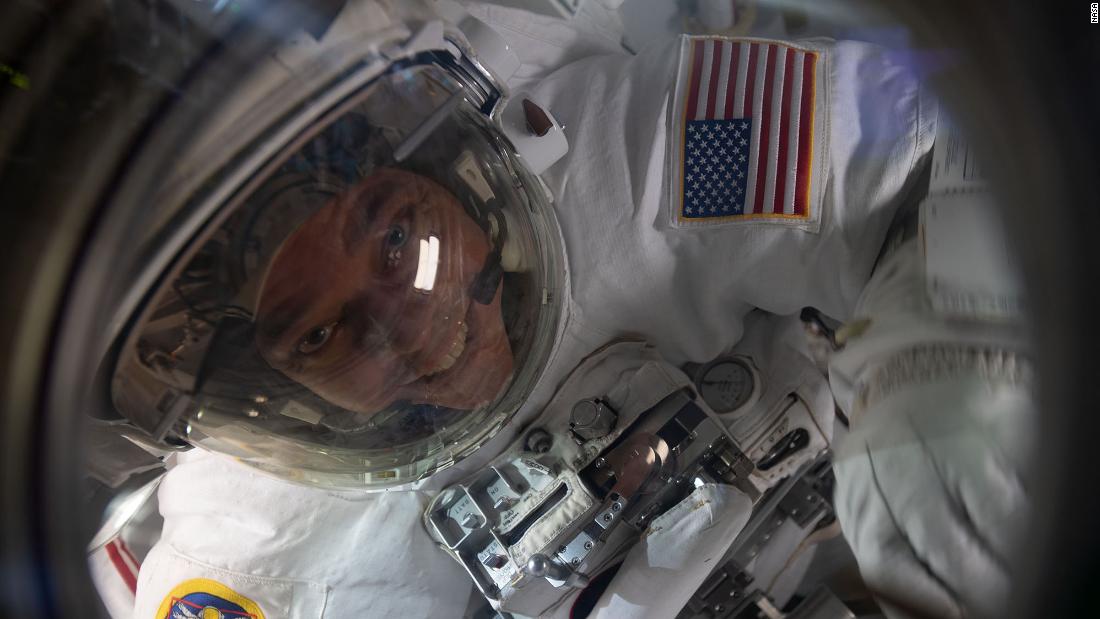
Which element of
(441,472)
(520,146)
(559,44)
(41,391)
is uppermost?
(559,44)

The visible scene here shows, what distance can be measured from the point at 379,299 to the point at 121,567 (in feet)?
2.42

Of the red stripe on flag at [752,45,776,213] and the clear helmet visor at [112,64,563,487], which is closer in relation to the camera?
the clear helmet visor at [112,64,563,487]

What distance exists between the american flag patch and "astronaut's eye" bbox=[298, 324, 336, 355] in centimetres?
42

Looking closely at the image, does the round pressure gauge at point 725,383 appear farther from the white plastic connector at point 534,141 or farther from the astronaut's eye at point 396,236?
the astronaut's eye at point 396,236

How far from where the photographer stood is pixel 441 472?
88 centimetres

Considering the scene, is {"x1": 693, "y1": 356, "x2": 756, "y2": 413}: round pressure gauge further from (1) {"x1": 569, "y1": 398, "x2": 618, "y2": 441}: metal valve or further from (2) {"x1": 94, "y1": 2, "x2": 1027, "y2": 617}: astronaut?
(1) {"x1": 569, "y1": 398, "x2": 618, "y2": 441}: metal valve

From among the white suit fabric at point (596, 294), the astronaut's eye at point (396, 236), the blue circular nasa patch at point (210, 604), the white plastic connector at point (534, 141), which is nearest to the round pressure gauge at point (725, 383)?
the white suit fabric at point (596, 294)

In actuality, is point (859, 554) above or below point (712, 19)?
below

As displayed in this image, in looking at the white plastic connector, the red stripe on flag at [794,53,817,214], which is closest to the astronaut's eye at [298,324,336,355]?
the white plastic connector

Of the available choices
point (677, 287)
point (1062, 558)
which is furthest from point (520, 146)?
point (1062, 558)

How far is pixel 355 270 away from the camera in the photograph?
58 cm

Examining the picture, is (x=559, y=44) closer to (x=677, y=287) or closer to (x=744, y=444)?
(x=677, y=287)

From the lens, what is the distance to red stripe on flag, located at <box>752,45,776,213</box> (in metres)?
0.73

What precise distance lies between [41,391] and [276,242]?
229 millimetres
